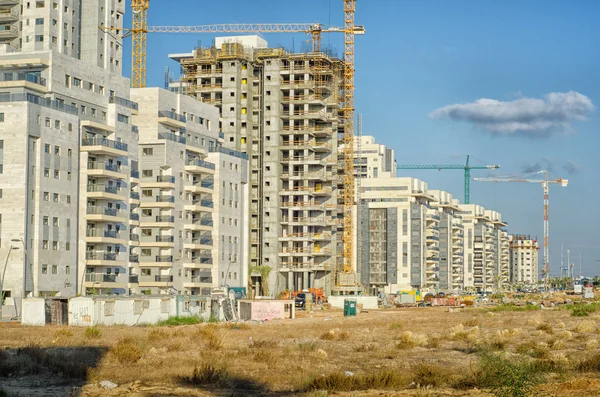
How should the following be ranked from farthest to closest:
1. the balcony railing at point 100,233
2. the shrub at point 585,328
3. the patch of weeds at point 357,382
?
the balcony railing at point 100,233 → the shrub at point 585,328 → the patch of weeds at point 357,382

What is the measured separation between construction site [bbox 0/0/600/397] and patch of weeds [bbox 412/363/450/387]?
0.16 metres

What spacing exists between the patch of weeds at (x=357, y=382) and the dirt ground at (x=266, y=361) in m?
0.13

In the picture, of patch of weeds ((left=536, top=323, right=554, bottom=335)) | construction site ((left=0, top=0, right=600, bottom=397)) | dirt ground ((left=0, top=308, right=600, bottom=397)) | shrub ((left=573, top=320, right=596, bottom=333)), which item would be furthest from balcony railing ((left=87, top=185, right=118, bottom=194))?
shrub ((left=573, top=320, right=596, bottom=333))

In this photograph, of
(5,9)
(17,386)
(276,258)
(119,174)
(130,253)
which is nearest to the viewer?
(17,386)

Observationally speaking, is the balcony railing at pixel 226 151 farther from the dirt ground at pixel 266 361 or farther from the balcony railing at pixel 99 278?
the dirt ground at pixel 266 361

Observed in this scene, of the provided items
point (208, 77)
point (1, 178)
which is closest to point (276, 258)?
point (208, 77)

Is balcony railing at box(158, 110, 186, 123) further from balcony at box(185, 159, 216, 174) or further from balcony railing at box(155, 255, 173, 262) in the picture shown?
balcony railing at box(155, 255, 173, 262)

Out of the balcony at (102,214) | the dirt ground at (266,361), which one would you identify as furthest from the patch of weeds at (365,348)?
the balcony at (102,214)

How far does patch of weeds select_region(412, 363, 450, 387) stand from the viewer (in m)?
34.1

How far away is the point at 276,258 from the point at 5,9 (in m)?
60.0

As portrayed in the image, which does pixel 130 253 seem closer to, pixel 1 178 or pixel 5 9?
pixel 1 178

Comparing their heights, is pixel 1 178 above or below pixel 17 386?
above

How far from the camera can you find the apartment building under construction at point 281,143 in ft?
558

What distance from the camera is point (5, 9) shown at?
13838 centimetres
